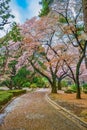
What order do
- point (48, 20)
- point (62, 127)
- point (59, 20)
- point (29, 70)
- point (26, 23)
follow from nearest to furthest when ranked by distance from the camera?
point (62, 127) → point (59, 20) → point (48, 20) → point (26, 23) → point (29, 70)

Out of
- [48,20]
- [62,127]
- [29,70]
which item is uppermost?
[48,20]

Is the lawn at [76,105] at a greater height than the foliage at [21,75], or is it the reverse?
the foliage at [21,75]

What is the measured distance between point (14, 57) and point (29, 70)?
30.9ft

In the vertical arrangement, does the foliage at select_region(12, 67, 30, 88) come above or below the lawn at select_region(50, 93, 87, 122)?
above

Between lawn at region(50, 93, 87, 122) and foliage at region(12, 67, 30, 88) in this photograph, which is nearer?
lawn at region(50, 93, 87, 122)

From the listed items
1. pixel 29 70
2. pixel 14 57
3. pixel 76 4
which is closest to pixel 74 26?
pixel 76 4

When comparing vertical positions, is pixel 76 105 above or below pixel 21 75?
below

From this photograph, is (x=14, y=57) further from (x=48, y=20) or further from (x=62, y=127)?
(x=62, y=127)

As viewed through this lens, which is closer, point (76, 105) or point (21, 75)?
point (76, 105)

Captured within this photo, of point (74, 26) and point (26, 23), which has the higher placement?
point (26, 23)

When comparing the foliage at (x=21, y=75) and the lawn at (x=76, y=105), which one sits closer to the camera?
the lawn at (x=76, y=105)

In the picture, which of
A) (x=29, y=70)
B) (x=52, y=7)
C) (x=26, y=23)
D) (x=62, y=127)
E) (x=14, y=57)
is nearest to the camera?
(x=62, y=127)

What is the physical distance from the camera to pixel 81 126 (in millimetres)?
12844

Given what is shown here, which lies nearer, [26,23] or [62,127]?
[62,127]
